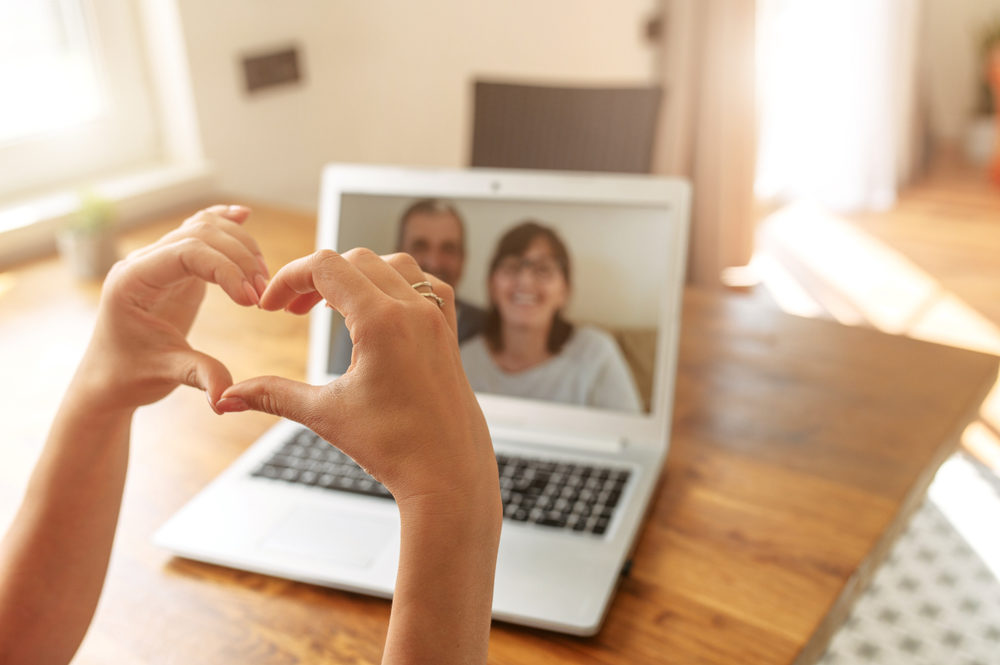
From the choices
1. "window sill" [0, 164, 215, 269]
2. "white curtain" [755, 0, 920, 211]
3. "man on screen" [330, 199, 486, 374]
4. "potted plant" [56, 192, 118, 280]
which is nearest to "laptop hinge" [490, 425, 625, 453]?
"man on screen" [330, 199, 486, 374]

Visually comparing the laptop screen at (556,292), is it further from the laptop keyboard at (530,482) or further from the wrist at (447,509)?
the wrist at (447,509)

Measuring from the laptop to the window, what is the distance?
3.47ft

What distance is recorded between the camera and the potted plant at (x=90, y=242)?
1.45m

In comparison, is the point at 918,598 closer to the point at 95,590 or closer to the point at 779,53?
the point at 95,590

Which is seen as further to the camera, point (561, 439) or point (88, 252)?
point (88, 252)

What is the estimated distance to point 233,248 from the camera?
0.62 metres

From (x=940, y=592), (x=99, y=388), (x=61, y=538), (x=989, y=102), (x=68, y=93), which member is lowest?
(x=940, y=592)

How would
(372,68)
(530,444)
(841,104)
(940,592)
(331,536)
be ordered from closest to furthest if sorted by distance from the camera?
(331,536) → (530,444) → (940,592) → (372,68) → (841,104)

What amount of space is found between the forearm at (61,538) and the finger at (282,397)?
194 mm

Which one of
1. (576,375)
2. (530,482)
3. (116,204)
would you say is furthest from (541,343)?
(116,204)

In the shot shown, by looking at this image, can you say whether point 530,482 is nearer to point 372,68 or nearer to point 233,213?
Result: point 233,213

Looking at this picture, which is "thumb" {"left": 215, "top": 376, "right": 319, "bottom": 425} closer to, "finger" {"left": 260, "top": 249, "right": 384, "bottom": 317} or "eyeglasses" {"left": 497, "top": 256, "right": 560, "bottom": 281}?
"finger" {"left": 260, "top": 249, "right": 384, "bottom": 317}

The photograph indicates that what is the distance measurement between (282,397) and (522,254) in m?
0.49

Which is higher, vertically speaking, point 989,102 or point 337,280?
point 337,280
